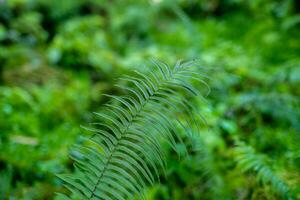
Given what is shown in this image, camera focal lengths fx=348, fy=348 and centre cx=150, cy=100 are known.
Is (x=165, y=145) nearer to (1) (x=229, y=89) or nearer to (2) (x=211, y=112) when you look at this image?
(2) (x=211, y=112)

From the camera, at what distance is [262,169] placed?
2.06 metres

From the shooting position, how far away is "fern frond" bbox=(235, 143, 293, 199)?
1989mm

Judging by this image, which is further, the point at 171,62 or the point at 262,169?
the point at 171,62

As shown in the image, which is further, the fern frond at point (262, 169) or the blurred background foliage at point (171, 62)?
the blurred background foliage at point (171, 62)

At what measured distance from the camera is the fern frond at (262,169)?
1989mm

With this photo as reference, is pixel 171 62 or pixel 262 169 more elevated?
pixel 171 62

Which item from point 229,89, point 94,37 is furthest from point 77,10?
point 229,89

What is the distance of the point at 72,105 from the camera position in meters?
3.18

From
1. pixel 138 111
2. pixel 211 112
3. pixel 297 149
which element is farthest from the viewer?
pixel 211 112

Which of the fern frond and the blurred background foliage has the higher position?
the blurred background foliage

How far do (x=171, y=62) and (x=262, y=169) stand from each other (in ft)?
5.77

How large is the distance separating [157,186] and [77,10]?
12.1ft

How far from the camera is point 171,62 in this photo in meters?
3.56

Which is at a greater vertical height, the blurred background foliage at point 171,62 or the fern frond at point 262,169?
the blurred background foliage at point 171,62
